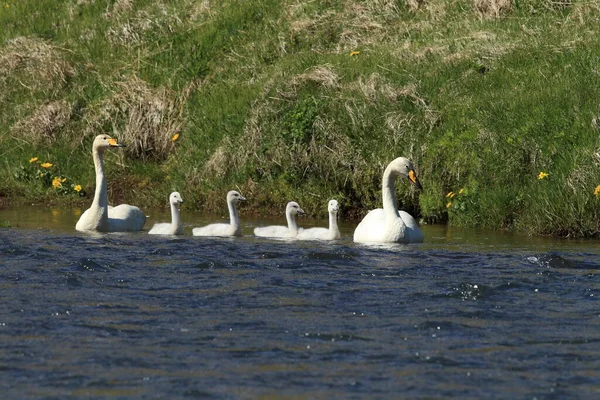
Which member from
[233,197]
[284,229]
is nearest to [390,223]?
[284,229]

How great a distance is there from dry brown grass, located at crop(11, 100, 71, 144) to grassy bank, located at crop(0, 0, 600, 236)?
0.04 metres

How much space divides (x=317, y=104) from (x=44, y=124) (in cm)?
608

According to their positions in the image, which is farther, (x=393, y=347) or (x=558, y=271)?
(x=558, y=271)

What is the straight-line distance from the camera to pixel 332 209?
16.5 metres

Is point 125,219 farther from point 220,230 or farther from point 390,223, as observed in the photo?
point 390,223

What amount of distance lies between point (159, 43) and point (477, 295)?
1469 centimetres

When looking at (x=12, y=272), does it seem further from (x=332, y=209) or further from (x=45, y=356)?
(x=332, y=209)

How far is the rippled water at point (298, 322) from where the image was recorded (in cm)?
816

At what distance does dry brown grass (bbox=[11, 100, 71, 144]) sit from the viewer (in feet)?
75.5

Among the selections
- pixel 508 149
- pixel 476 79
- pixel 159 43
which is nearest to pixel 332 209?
pixel 508 149

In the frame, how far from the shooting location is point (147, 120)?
2208 centimetres

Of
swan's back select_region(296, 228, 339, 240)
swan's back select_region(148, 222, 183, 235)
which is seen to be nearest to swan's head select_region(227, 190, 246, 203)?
swan's back select_region(148, 222, 183, 235)

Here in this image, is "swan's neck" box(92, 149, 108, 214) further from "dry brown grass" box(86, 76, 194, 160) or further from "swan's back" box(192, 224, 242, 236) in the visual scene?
"dry brown grass" box(86, 76, 194, 160)

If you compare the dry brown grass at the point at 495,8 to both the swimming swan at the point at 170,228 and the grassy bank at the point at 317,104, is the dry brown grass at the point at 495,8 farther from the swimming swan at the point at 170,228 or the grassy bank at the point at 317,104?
the swimming swan at the point at 170,228
